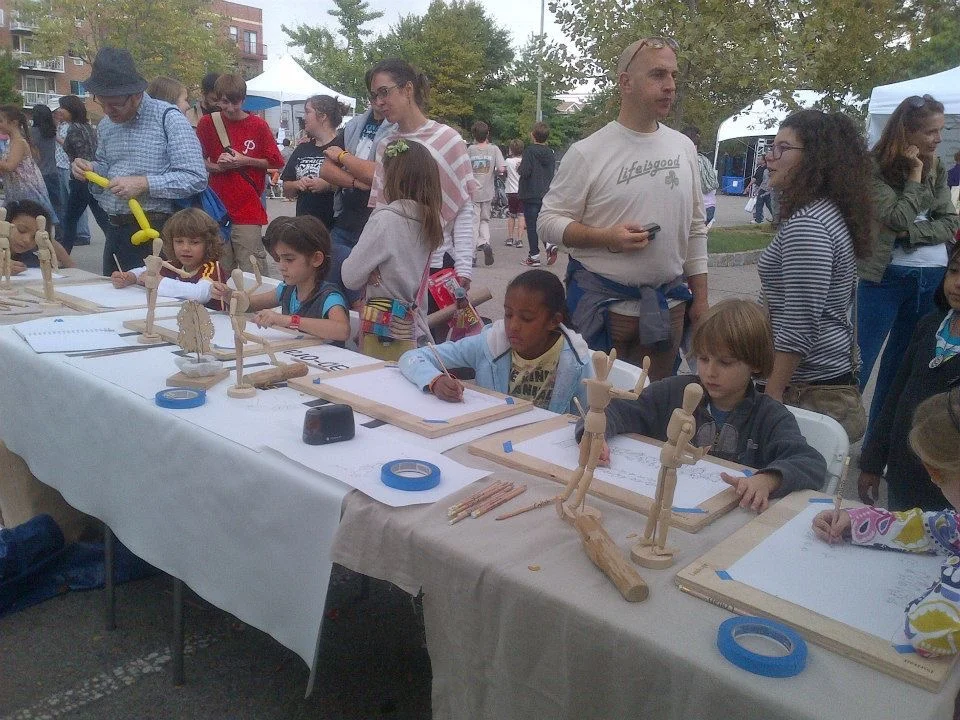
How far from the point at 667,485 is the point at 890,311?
278 centimetres

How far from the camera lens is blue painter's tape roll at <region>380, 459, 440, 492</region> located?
1.49m

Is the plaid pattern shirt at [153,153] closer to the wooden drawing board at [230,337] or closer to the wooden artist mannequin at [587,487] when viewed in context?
the wooden drawing board at [230,337]

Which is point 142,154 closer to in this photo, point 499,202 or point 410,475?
point 410,475

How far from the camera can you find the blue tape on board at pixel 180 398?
6.33ft

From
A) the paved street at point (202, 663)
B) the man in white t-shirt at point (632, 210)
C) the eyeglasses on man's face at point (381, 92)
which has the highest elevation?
the eyeglasses on man's face at point (381, 92)

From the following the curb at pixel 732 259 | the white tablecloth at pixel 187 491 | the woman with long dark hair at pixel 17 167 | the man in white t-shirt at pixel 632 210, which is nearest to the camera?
the white tablecloth at pixel 187 491

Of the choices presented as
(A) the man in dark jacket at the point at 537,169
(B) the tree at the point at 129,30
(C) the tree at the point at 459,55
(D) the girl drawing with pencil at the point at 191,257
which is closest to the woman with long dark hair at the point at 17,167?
(D) the girl drawing with pencil at the point at 191,257

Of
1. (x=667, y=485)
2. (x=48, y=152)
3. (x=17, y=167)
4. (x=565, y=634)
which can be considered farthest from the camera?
(x=48, y=152)

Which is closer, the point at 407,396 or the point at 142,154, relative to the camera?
the point at 407,396

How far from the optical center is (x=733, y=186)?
2775 cm

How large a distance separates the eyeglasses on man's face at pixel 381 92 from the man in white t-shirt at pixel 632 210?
109 cm

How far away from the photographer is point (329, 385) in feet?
7.05

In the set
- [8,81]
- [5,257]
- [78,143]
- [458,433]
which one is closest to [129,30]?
[8,81]

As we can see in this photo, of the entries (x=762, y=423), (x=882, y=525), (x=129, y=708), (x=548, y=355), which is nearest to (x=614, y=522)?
(x=882, y=525)
